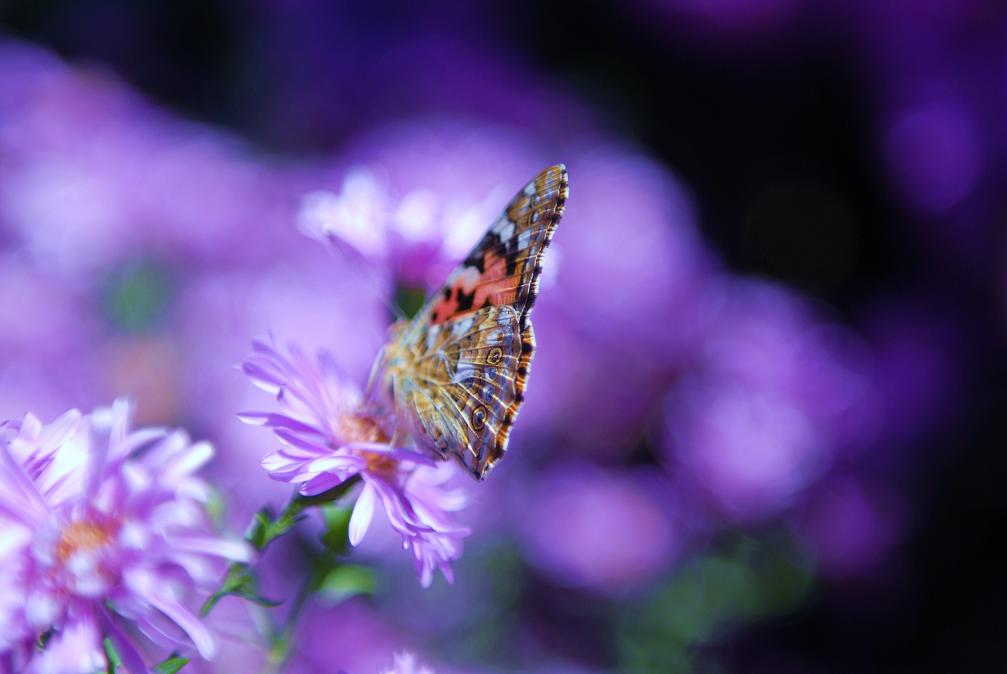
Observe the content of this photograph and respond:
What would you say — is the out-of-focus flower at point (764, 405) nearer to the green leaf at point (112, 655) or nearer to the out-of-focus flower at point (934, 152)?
the out-of-focus flower at point (934, 152)

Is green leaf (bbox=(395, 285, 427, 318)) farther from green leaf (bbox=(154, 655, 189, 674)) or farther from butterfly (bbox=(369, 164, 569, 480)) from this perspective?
green leaf (bbox=(154, 655, 189, 674))

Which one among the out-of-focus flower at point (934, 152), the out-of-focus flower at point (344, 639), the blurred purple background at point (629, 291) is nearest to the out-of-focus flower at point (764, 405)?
the blurred purple background at point (629, 291)

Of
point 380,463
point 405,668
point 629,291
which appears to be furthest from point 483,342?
point 629,291

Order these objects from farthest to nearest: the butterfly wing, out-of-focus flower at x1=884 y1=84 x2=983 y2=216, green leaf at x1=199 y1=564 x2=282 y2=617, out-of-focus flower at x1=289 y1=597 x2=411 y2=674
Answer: out-of-focus flower at x1=884 y1=84 x2=983 y2=216 → out-of-focus flower at x1=289 y1=597 x2=411 y2=674 → the butterfly wing → green leaf at x1=199 y1=564 x2=282 y2=617

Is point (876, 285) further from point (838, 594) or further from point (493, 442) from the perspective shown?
point (493, 442)

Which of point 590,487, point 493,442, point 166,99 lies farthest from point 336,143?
point 493,442

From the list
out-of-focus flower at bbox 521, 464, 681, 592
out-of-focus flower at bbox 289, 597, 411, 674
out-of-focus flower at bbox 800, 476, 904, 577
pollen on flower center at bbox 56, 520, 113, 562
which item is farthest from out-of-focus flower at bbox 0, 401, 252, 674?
out-of-focus flower at bbox 800, 476, 904, 577
